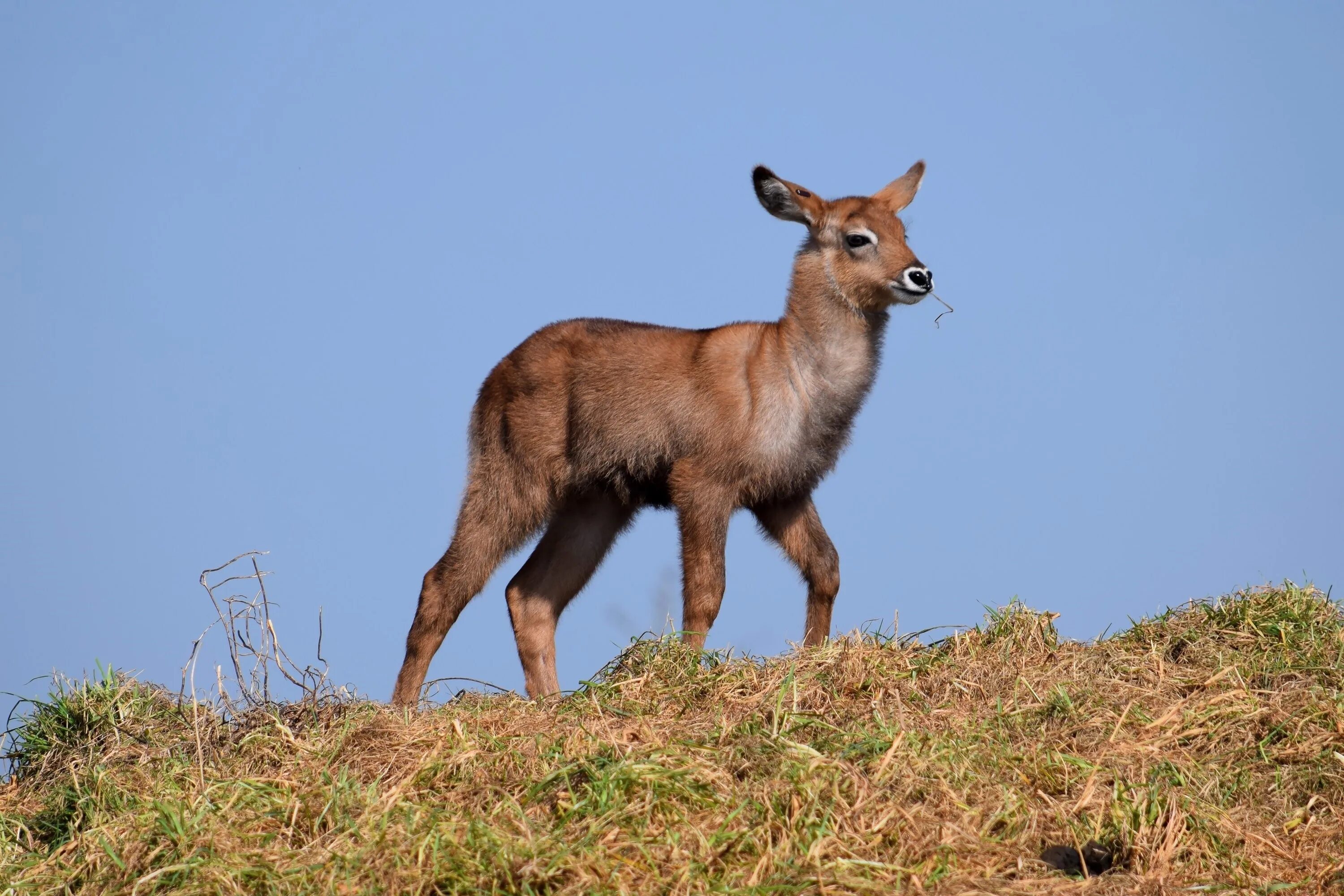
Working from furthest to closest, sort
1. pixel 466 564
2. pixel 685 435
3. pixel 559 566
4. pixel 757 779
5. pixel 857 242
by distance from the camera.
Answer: pixel 559 566
pixel 466 564
pixel 857 242
pixel 685 435
pixel 757 779

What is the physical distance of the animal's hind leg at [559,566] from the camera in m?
8.44

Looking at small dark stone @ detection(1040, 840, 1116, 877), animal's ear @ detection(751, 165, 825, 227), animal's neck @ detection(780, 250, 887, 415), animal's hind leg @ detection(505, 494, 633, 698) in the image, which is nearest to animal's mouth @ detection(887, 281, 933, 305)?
animal's neck @ detection(780, 250, 887, 415)

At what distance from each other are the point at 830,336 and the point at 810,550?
121 centimetres

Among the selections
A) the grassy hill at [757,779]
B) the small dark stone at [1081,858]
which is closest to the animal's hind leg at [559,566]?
the grassy hill at [757,779]

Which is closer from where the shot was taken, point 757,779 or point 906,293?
point 757,779

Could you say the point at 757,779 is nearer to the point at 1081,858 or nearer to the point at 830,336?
the point at 1081,858

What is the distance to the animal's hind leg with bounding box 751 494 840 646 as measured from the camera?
313 inches

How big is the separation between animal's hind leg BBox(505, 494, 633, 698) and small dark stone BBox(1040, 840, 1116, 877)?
442 cm

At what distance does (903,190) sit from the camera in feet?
29.4

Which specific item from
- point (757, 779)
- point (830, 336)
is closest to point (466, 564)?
point (830, 336)

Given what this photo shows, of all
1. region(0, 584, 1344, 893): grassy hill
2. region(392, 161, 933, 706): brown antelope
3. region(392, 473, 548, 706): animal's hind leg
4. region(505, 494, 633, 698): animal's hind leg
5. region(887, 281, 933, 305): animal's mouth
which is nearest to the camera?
region(0, 584, 1344, 893): grassy hill

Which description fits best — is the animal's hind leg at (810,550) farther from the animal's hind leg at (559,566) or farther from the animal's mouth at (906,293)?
the animal's mouth at (906,293)

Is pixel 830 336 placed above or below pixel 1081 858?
above

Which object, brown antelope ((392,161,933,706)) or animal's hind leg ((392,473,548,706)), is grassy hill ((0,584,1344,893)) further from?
animal's hind leg ((392,473,548,706))
